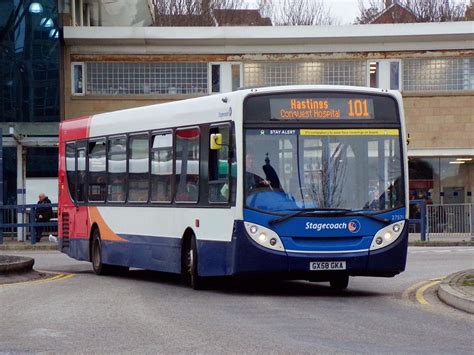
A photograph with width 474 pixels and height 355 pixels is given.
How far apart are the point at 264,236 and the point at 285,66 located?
79.7 feet

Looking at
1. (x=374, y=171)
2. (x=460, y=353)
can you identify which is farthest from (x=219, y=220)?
(x=460, y=353)

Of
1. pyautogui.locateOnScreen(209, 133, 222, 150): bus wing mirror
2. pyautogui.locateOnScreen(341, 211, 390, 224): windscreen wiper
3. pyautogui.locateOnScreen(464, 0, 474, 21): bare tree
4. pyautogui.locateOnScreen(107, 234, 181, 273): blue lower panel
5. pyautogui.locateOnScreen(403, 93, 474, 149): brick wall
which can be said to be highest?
pyautogui.locateOnScreen(464, 0, 474, 21): bare tree

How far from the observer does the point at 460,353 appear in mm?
10305

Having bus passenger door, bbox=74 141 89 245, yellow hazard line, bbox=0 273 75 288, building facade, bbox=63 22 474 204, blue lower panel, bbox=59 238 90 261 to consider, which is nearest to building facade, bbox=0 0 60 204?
building facade, bbox=63 22 474 204

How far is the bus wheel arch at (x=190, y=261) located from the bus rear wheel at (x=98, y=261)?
3544mm

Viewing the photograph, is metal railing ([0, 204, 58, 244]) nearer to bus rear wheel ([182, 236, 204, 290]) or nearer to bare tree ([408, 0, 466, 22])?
bus rear wheel ([182, 236, 204, 290])

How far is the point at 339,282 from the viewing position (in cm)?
1720

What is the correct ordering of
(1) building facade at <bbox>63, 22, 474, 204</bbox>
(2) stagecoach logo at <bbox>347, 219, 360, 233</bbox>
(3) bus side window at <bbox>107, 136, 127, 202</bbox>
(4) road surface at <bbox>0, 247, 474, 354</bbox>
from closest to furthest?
(4) road surface at <bbox>0, 247, 474, 354</bbox>, (2) stagecoach logo at <bbox>347, 219, 360, 233</bbox>, (3) bus side window at <bbox>107, 136, 127, 202</bbox>, (1) building facade at <bbox>63, 22, 474, 204</bbox>

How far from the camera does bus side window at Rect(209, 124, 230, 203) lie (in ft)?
52.3

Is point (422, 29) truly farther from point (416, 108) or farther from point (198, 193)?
point (198, 193)

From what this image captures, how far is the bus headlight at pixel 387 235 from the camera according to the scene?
15766mm

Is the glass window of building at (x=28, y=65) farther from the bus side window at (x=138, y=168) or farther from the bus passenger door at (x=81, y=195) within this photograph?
the bus side window at (x=138, y=168)

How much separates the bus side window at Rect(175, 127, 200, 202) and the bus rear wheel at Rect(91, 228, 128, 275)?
379 cm

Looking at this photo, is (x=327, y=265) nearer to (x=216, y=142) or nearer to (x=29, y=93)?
(x=216, y=142)
